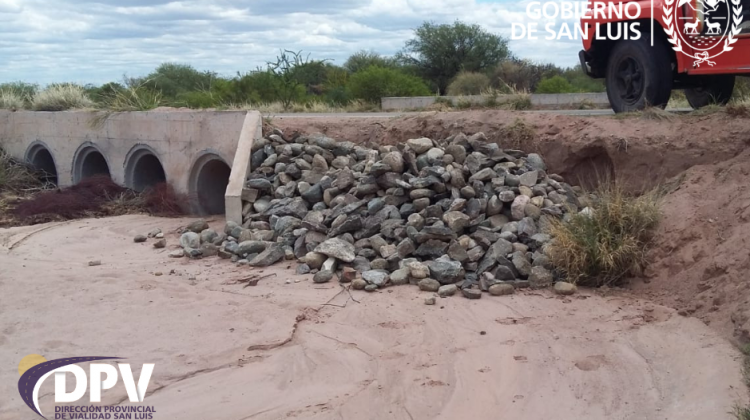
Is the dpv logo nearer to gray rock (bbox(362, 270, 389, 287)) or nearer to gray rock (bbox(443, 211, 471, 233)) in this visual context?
gray rock (bbox(362, 270, 389, 287))

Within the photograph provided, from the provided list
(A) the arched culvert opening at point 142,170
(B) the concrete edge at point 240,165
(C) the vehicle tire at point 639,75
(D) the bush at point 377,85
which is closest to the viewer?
(C) the vehicle tire at point 639,75

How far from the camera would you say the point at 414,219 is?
8.59m

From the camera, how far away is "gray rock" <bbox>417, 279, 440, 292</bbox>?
24.9 feet

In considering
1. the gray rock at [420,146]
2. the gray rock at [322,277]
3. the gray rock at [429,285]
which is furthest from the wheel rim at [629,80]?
the gray rock at [322,277]

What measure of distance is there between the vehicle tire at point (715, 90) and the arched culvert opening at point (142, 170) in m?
9.43

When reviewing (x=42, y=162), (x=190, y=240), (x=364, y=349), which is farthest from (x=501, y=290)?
(x=42, y=162)

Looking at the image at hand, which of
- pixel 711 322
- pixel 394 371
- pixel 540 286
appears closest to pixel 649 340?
pixel 711 322

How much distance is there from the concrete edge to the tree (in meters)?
19.9

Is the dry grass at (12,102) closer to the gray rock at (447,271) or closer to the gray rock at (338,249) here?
the gray rock at (338,249)

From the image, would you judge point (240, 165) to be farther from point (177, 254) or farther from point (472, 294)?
point (472, 294)

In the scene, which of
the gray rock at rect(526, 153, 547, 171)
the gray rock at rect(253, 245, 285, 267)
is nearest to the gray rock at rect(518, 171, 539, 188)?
the gray rock at rect(526, 153, 547, 171)

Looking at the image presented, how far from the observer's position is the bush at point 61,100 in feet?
57.8

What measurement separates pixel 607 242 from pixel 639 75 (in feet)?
10.0

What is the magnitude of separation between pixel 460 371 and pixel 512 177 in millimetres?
3562
